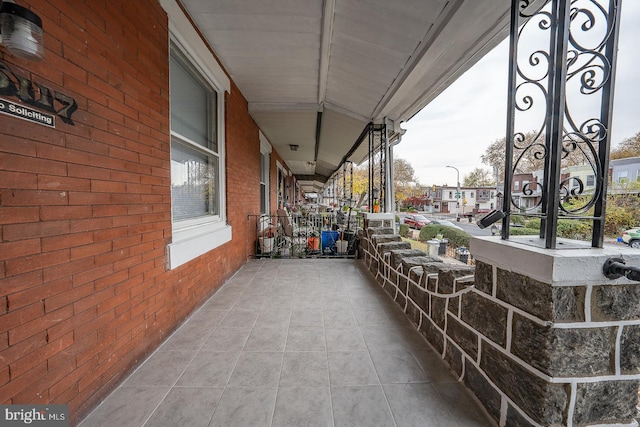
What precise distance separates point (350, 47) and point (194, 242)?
8.80ft

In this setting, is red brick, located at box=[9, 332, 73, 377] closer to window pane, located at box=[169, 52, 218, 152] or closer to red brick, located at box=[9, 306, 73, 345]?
red brick, located at box=[9, 306, 73, 345]

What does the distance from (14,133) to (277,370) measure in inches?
72.1

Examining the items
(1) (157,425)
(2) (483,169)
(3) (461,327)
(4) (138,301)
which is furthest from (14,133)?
(2) (483,169)

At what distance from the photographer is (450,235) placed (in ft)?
31.1

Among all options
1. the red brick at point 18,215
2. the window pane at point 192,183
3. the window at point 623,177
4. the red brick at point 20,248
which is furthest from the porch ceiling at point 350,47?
the window at point 623,177

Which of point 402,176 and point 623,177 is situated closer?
point 623,177

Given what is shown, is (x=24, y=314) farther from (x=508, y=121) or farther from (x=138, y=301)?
(x=508, y=121)

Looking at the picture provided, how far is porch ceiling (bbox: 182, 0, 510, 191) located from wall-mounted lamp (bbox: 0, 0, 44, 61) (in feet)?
5.62

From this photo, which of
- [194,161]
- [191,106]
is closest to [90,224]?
[194,161]

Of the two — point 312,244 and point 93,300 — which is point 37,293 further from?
point 312,244

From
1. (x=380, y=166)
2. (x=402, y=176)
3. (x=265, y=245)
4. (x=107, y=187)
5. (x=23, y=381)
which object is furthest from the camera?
(x=402, y=176)

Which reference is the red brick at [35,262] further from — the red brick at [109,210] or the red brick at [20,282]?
the red brick at [109,210]

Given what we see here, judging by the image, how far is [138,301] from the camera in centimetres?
179

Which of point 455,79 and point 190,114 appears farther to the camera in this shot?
point 455,79
